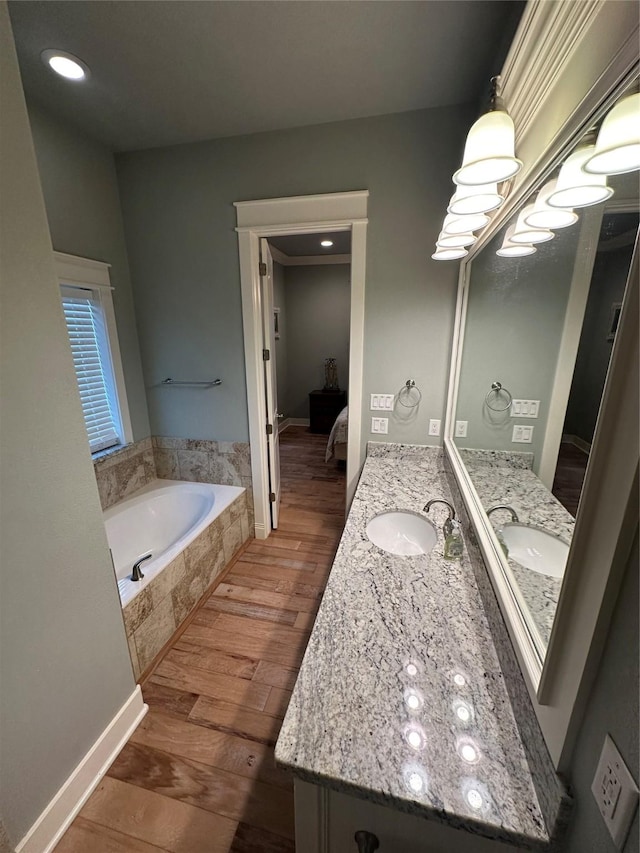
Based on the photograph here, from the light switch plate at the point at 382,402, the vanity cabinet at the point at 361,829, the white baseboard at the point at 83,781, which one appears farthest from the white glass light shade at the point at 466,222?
the white baseboard at the point at 83,781

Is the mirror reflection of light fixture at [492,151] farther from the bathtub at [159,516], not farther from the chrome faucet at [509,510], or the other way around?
the bathtub at [159,516]

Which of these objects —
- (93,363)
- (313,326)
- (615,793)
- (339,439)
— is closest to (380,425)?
(339,439)

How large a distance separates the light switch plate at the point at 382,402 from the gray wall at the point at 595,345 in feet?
4.64

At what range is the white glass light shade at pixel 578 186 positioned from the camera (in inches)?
27.7

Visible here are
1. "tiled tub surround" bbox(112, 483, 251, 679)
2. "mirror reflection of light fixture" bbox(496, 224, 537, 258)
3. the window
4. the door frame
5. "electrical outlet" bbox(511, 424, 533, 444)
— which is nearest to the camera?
"electrical outlet" bbox(511, 424, 533, 444)

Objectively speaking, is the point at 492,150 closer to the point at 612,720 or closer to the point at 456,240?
the point at 456,240

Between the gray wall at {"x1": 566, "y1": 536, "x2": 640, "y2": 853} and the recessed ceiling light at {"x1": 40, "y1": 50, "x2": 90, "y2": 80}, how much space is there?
255 cm

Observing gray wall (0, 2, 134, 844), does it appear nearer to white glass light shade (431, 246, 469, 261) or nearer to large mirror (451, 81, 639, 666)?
large mirror (451, 81, 639, 666)

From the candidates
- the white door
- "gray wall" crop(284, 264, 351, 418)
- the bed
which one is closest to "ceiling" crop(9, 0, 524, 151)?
the white door

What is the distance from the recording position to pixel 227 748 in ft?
4.40

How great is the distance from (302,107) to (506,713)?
8.61ft

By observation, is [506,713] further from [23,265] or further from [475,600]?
[23,265]

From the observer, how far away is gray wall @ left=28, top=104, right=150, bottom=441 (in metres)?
1.86

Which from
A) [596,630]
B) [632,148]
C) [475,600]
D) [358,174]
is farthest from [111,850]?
[358,174]
